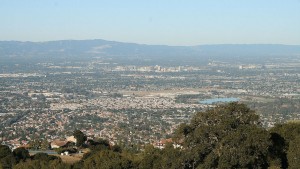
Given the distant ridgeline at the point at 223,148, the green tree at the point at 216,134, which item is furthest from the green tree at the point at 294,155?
the green tree at the point at 216,134

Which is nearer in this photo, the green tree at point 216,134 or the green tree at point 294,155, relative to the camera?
the green tree at point 216,134

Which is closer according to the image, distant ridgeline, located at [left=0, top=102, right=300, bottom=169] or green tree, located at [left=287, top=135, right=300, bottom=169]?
distant ridgeline, located at [left=0, top=102, right=300, bottom=169]

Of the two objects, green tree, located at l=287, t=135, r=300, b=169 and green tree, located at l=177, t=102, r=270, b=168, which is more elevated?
green tree, located at l=177, t=102, r=270, b=168

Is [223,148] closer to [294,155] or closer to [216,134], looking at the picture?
[216,134]

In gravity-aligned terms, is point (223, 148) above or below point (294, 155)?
above

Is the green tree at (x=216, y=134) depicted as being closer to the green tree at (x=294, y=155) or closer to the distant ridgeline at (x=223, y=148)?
the distant ridgeline at (x=223, y=148)

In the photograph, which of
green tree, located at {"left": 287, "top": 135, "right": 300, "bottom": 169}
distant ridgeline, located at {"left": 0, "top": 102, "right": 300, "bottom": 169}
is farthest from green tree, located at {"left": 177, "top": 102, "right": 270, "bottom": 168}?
green tree, located at {"left": 287, "top": 135, "right": 300, "bottom": 169}

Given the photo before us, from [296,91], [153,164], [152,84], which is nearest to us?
[153,164]

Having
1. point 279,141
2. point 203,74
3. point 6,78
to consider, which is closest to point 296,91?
point 203,74

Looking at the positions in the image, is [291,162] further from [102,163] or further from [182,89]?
[182,89]

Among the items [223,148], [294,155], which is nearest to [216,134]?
[223,148]

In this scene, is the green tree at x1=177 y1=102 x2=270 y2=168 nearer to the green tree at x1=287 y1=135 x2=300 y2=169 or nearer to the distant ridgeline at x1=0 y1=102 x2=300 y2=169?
the distant ridgeline at x1=0 y1=102 x2=300 y2=169
